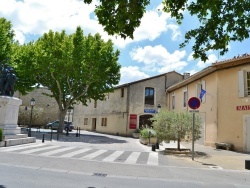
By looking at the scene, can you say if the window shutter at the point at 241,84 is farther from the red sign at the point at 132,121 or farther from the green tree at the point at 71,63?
the red sign at the point at 132,121

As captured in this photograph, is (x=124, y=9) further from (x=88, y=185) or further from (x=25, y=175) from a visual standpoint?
(x=25, y=175)

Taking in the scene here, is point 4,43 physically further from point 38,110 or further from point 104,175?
point 38,110

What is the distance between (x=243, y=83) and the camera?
1834 cm

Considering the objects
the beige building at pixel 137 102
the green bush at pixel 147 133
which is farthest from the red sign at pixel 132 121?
the green bush at pixel 147 133

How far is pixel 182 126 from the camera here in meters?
15.6

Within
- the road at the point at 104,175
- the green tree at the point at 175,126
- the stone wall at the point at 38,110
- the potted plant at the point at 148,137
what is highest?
the stone wall at the point at 38,110

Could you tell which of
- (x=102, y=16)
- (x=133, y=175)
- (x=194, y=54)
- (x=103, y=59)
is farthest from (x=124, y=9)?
(x=103, y=59)

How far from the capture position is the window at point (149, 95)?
107 ft

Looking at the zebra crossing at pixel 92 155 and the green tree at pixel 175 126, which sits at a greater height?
the green tree at pixel 175 126

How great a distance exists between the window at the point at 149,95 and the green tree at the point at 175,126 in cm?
1635

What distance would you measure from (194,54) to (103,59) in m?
19.9

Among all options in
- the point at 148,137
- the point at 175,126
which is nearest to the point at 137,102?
the point at 148,137

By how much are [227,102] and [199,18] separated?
41.3 feet

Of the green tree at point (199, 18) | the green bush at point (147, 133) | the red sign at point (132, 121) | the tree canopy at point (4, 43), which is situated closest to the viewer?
the green tree at point (199, 18)
